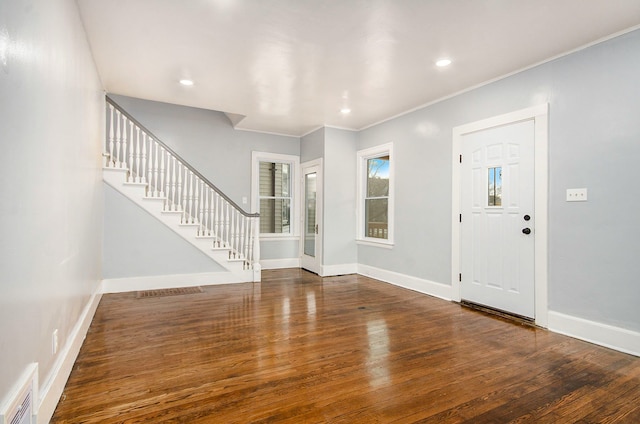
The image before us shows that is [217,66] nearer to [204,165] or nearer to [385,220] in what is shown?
[204,165]

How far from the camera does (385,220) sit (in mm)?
5613

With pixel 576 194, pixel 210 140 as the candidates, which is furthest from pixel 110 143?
pixel 576 194

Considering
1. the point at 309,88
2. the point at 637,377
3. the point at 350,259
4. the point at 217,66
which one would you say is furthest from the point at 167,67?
the point at 637,377

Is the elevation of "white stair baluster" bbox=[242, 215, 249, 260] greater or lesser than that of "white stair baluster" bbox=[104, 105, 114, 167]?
lesser

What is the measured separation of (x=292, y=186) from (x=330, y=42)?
12.9 feet

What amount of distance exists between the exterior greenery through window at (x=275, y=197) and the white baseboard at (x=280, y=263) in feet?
1.87

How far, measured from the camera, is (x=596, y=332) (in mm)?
2934

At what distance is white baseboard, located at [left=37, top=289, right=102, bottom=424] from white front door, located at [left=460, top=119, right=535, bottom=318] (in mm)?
3985

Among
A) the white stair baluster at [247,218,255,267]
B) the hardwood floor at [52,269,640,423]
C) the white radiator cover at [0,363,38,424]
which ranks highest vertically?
the white stair baluster at [247,218,255,267]

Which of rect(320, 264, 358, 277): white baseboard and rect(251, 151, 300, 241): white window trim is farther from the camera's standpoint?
rect(251, 151, 300, 241): white window trim

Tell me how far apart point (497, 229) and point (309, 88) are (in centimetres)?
281

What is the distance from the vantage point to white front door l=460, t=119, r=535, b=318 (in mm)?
3500

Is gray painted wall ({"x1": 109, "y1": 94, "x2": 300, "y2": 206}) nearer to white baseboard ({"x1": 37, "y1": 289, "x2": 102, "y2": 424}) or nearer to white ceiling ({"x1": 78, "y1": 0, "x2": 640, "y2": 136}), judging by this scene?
white ceiling ({"x1": 78, "y1": 0, "x2": 640, "y2": 136})

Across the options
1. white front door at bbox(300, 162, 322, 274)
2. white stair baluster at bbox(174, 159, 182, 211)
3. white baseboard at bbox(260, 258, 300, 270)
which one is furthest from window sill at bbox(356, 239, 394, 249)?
white stair baluster at bbox(174, 159, 182, 211)
